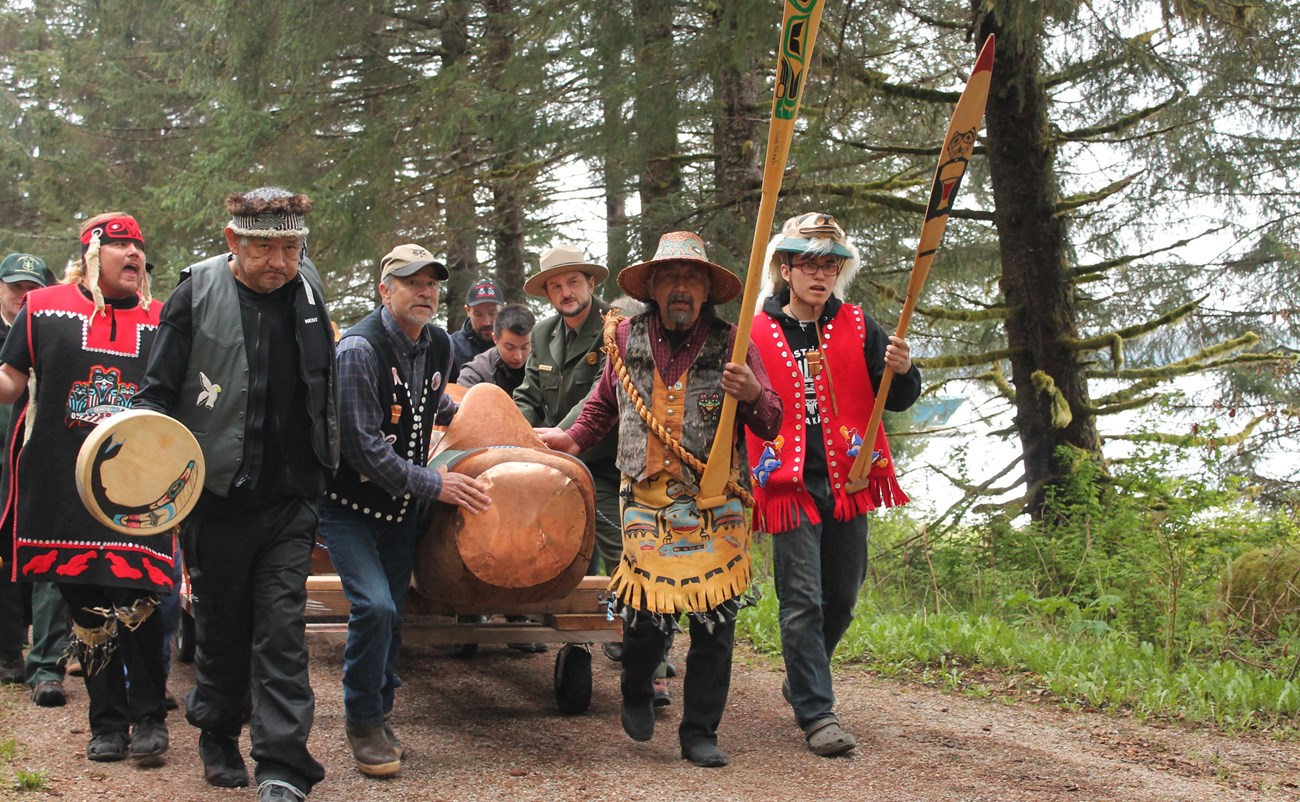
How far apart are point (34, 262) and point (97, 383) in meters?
2.30

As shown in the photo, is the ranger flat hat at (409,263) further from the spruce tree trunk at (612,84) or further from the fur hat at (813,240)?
the spruce tree trunk at (612,84)

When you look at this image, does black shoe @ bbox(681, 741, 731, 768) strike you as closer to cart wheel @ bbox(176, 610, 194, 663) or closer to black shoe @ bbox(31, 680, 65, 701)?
black shoe @ bbox(31, 680, 65, 701)

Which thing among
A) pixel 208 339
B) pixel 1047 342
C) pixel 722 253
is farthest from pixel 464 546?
pixel 1047 342

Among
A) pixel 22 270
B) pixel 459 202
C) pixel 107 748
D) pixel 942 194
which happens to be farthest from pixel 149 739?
pixel 459 202

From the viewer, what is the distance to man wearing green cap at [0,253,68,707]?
246 inches

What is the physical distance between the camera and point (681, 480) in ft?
16.5

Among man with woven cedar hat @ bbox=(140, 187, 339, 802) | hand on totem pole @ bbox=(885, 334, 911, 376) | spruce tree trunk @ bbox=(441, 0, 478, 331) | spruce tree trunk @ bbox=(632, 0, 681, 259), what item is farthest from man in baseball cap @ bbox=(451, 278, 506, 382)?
man with woven cedar hat @ bbox=(140, 187, 339, 802)

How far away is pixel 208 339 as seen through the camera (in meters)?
4.39

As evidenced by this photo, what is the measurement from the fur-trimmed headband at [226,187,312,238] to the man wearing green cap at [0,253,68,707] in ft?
7.73

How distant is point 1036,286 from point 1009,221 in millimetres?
476

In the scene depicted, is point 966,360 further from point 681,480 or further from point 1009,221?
point 681,480

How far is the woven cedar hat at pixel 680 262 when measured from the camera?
5.09 m

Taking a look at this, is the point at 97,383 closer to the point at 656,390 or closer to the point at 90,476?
the point at 90,476

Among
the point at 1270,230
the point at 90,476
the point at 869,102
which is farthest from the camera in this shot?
the point at 1270,230
